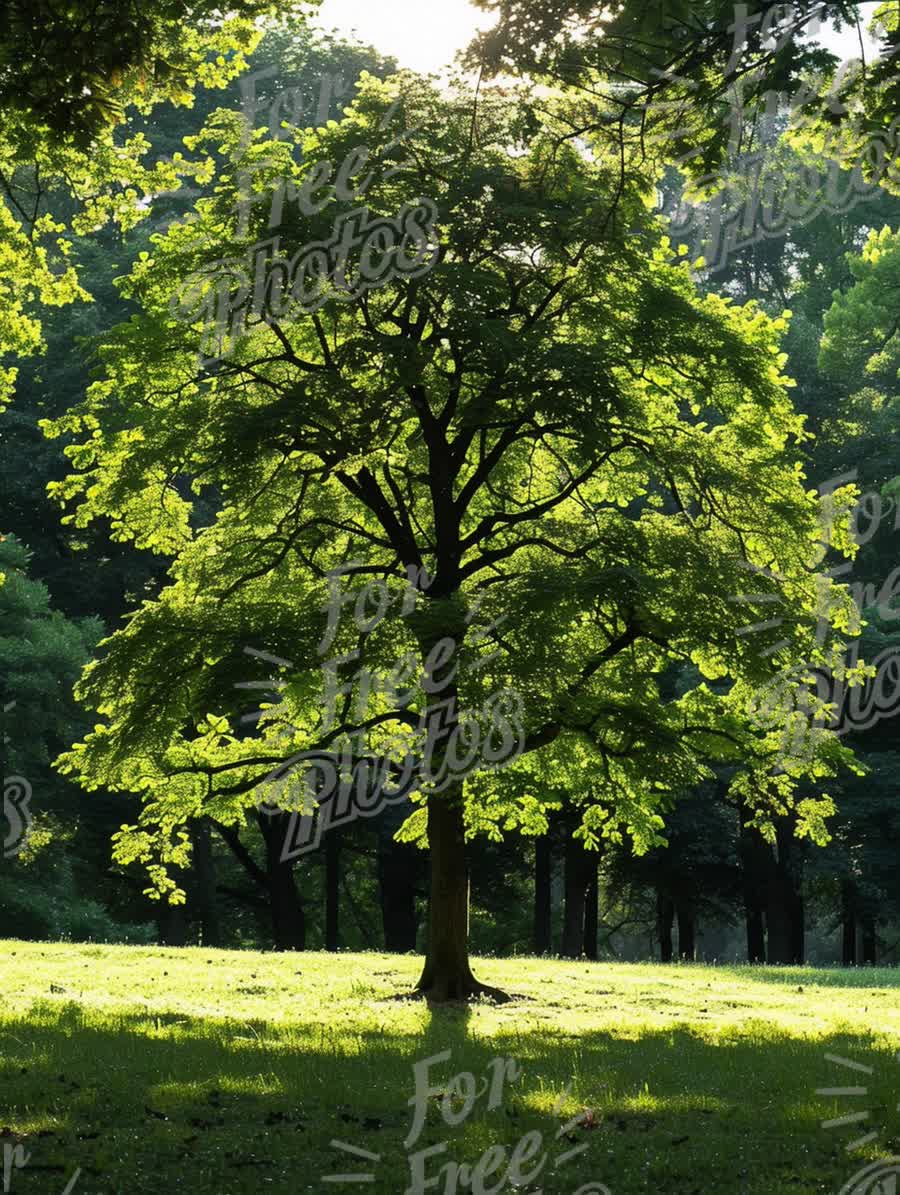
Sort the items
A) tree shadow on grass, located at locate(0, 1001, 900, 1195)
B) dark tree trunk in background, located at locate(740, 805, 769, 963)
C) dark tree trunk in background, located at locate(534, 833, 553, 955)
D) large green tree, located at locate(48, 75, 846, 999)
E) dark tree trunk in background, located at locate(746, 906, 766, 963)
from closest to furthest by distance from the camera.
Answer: tree shadow on grass, located at locate(0, 1001, 900, 1195) < large green tree, located at locate(48, 75, 846, 999) < dark tree trunk in background, located at locate(740, 805, 769, 963) < dark tree trunk in background, located at locate(534, 833, 553, 955) < dark tree trunk in background, located at locate(746, 906, 766, 963)

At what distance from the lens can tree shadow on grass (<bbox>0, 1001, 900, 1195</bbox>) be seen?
8.36 metres

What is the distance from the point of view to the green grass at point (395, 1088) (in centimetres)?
844

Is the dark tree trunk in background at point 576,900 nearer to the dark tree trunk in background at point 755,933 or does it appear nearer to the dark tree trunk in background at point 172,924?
the dark tree trunk in background at point 755,933

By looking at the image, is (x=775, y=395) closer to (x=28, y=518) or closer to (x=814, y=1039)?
(x=814, y=1039)

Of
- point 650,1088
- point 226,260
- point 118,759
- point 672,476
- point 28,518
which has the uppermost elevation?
point 28,518

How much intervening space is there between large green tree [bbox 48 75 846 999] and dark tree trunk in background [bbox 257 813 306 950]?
20232 millimetres

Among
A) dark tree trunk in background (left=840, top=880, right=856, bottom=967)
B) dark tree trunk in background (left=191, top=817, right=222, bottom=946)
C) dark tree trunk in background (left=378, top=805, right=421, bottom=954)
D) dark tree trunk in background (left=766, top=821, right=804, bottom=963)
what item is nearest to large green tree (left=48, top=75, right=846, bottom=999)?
dark tree trunk in background (left=191, top=817, right=222, bottom=946)

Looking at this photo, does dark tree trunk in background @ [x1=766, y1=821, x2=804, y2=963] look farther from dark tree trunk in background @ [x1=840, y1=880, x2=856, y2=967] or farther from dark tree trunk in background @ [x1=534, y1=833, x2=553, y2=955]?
dark tree trunk in background @ [x1=534, y1=833, x2=553, y2=955]

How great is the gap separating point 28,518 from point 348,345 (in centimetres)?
2594

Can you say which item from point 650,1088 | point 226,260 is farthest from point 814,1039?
point 226,260

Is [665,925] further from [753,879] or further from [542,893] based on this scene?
[542,893]

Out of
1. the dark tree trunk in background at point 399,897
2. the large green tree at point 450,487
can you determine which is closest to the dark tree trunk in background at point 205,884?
the dark tree trunk in background at point 399,897

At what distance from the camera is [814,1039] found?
14.5 meters

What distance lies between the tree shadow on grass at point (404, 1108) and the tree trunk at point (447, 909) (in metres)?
4.35
